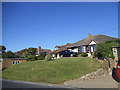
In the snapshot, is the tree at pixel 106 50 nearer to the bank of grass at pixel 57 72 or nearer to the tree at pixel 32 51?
the bank of grass at pixel 57 72

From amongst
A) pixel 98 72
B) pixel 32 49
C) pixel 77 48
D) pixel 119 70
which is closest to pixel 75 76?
pixel 98 72

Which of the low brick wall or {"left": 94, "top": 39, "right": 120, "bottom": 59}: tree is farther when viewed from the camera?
{"left": 94, "top": 39, "right": 120, "bottom": 59}: tree

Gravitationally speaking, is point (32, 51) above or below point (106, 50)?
below

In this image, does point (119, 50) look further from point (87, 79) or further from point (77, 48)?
point (77, 48)

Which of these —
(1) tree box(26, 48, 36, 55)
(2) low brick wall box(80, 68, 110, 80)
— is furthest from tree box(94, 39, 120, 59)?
(1) tree box(26, 48, 36, 55)

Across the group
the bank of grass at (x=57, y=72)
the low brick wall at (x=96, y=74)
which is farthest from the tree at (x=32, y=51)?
the low brick wall at (x=96, y=74)

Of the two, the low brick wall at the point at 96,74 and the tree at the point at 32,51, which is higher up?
the tree at the point at 32,51

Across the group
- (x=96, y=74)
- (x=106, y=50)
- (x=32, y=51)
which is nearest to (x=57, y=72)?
(x=96, y=74)

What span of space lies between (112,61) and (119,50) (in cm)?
222

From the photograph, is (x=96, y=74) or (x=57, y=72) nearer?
(x=96, y=74)

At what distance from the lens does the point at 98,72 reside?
17141 millimetres

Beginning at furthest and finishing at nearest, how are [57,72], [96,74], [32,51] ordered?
[32,51] → [57,72] → [96,74]

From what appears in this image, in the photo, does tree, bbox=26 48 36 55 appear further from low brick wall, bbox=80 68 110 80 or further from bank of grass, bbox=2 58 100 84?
low brick wall, bbox=80 68 110 80

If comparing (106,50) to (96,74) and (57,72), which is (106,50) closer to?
(96,74)
